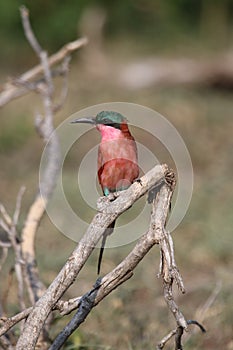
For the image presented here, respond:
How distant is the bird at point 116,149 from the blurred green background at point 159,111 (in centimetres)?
67

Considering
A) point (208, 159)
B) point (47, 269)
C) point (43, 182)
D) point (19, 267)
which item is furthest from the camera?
point (208, 159)

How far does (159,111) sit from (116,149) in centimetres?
526

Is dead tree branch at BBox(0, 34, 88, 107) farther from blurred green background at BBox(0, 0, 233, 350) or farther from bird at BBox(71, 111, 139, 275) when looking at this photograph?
bird at BBox(71, 111, 139, 275)

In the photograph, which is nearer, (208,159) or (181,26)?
(208,159)

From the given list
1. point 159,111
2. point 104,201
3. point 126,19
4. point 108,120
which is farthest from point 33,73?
point 126,19

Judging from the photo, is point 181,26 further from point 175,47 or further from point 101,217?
point 101,217

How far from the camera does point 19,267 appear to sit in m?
2.59

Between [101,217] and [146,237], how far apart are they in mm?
130

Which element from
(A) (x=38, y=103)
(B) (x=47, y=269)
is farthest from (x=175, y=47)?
(B) (x=47, y=269)

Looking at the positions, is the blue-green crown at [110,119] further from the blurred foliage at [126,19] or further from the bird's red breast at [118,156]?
the blurred foliage at [126,19]

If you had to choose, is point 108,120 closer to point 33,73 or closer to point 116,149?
point 116,149

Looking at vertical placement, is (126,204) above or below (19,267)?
below

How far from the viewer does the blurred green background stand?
10.7ft

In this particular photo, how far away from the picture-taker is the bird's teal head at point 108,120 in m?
2.19
